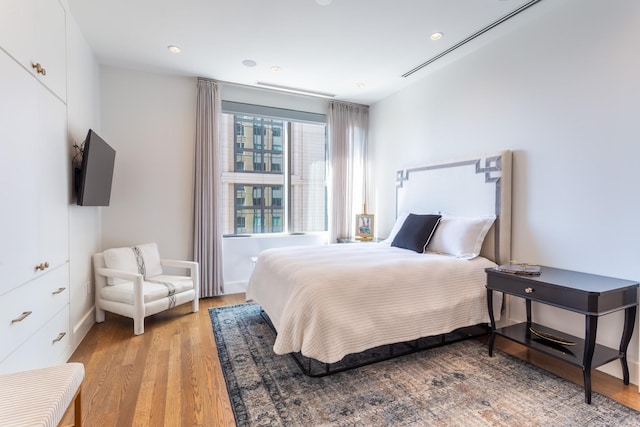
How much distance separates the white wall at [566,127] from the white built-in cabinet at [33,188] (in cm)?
370

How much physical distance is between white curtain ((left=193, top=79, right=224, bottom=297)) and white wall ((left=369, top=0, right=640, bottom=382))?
3071 mm

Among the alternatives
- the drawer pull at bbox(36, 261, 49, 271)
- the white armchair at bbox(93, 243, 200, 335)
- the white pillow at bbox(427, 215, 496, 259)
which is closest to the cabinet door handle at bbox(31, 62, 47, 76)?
the drawer pull at bbox(36, 261, 49, 271)

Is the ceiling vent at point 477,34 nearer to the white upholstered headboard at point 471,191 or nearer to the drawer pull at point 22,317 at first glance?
the white upholstered headboard at point 471,191

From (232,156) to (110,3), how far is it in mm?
2166

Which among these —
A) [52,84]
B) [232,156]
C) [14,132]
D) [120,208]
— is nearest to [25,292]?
[14,132]

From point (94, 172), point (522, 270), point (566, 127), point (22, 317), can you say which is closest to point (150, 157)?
point (94, 172)

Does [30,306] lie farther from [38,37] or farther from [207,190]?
[207,190]

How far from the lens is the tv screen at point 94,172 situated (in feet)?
8.27

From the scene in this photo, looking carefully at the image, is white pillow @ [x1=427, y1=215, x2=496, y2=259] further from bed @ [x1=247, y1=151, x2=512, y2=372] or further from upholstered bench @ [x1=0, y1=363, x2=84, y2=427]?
upholstered bench @ [x1=0, y1=363, x2=84, y2=427]

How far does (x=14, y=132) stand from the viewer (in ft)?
5.45

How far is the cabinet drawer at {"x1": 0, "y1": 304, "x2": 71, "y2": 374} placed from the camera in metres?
1.61

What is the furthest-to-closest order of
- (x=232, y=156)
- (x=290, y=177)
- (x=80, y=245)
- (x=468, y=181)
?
1. (x=290, y=177)
2. (x=232, y=156)
3. (x=468, y=181)
4. (x=80, y=245)

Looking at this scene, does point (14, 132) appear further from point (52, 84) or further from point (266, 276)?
point (266, 276)

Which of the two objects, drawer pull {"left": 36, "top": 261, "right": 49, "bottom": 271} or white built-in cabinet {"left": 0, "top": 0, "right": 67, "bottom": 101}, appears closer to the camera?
white built-in cabinet {"left": 0, "top": 0, "right": 67, "bottom": 101}
